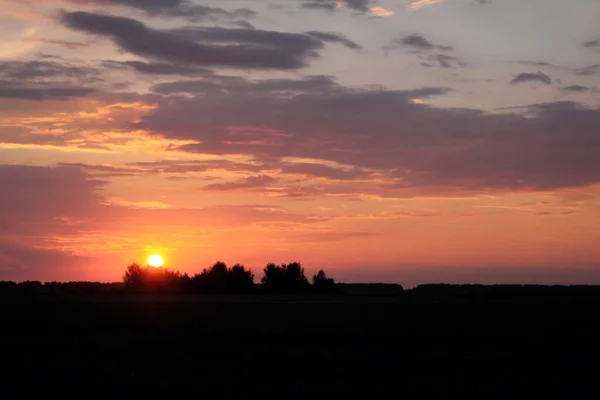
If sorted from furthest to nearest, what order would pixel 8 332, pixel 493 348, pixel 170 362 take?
pixel 8 332
pixel 493 348
pixel 170 362

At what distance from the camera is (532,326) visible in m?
49.1

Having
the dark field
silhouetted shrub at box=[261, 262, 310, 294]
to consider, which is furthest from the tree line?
the dark field

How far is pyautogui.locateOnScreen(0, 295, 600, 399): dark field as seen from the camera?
24.0 metres

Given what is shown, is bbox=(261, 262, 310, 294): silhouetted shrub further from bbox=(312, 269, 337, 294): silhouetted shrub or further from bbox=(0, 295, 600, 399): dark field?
bbox=(0, 295, 600, 399): dark field

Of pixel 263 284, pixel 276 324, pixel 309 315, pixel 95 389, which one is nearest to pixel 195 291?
pixel 263 284

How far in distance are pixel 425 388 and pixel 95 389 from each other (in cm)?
945

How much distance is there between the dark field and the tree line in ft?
225

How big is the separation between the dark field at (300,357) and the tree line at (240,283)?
225ft

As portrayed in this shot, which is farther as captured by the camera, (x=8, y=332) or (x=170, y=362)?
(x=8, y=332)

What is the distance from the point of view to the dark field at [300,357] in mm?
24000

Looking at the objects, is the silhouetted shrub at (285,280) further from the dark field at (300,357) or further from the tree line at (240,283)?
the dark field at (300,357)

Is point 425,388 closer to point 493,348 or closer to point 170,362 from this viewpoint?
point 170,362

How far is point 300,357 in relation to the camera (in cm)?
3216

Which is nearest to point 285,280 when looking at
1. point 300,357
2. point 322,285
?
point 322,285
